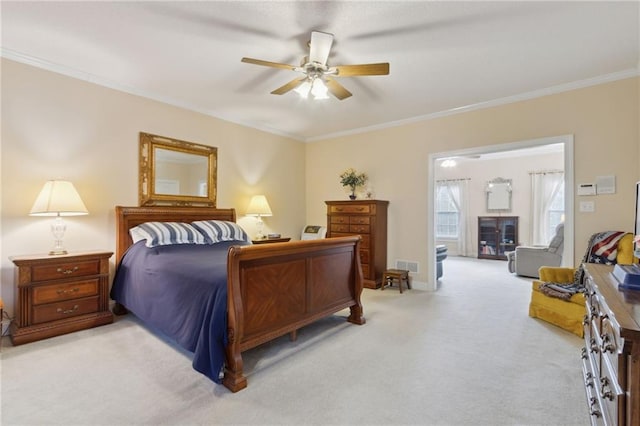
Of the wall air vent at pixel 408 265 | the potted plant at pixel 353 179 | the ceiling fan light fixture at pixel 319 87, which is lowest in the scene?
the wall air vent at pixel 408 265

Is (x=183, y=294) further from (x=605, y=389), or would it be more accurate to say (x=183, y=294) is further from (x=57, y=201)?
(x=605, y=389)

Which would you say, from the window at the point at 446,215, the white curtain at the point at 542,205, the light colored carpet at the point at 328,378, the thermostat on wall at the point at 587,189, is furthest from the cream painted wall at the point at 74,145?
the white curtain at the point at 542,205

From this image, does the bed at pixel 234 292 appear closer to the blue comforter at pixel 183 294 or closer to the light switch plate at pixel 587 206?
the blue comforter at pixel 183 294

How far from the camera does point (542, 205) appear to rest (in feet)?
23.9

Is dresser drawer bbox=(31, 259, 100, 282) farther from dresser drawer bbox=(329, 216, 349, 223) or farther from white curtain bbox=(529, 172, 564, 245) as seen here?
white curtain bbox=(529, 172, 564, 245)

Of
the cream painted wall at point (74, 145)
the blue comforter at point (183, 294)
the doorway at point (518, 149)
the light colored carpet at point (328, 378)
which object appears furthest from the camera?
the doorway at point (518, 149)

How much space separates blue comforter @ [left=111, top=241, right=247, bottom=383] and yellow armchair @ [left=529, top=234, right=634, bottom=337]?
3222mm

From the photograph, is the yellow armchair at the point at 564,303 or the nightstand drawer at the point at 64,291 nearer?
the nightstand drawer at the point at 64,291

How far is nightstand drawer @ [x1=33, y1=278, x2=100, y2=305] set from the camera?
2755 mm

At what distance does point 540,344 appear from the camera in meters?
2.69

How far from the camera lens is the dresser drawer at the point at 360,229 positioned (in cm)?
479

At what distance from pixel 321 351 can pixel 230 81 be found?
9.96 ft

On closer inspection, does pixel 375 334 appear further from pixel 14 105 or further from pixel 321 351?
pixel 14 105

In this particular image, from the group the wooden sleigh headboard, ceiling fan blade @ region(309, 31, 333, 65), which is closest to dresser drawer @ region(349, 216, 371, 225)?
the wooden sleigh headboard
